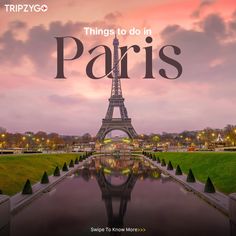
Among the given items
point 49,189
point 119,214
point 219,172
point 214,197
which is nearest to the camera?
point 119,214

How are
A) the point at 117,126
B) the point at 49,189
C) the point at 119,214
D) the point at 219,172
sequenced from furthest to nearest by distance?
the point at 117,126, the point at 219,172, the point at 49,189, the point at 119,214

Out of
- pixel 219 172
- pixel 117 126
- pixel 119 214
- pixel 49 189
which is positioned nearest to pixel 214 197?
pixel 119 214

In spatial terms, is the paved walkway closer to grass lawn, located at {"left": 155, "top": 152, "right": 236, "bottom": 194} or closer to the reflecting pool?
the reflecting pool

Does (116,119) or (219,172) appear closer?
(219,172)

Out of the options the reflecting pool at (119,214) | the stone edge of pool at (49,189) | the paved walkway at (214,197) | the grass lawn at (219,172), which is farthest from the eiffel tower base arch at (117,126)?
the reflecting pool at (119,214)

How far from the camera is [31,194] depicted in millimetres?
17500

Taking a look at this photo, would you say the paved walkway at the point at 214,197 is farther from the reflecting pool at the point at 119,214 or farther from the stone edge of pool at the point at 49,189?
the reflecting pool at the point at 119,214

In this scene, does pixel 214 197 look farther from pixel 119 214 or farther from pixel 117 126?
pixel 117 126

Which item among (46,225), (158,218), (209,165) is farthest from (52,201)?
(209,165)

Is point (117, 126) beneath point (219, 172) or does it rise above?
above

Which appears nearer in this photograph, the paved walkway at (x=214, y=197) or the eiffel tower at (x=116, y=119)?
the paved walkway at (x=214, y=197)

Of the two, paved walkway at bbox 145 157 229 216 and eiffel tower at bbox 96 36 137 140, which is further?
eiffel tower at bbox 96 36 137 140

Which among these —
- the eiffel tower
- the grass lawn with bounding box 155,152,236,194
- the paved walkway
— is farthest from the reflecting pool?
the eiffel tower

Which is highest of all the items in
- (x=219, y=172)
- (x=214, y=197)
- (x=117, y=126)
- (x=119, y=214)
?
(x=117, y=126)
